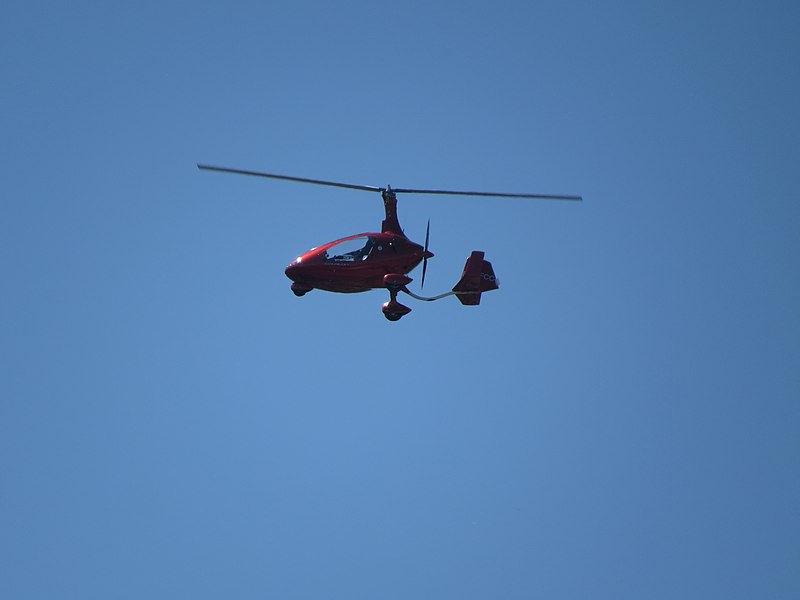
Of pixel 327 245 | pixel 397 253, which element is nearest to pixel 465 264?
pixel 397 253

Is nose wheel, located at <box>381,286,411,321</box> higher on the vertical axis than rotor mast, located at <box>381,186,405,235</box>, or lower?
lower

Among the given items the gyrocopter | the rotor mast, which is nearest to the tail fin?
the gyrocopter

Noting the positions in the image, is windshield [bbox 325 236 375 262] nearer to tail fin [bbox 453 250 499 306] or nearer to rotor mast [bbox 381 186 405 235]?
rotor mast [bbox 381 186 405 235]

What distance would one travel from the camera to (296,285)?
4691cm

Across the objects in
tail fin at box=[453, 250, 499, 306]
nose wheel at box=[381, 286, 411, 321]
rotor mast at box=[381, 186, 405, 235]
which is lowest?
nose wheel at box=[381, 286, 411, 321]

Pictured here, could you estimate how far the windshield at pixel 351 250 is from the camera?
1833 inches

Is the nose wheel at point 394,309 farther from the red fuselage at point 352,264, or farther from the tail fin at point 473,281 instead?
the tail fin at point 473,281

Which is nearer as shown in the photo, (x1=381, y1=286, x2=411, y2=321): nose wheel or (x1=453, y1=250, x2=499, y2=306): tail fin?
(x1=381, y1=286, x2=411, y2=321): nose wheel

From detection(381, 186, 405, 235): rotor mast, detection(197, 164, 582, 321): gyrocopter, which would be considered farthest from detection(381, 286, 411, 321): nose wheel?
detection(381, 186, 405, 235): rotor mast

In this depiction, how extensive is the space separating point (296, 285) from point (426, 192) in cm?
686

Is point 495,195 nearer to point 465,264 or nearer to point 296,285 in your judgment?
point 465,264

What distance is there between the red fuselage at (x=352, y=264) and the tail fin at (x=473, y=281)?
6.18 ft

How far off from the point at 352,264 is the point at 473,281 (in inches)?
209

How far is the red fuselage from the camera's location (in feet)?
152
